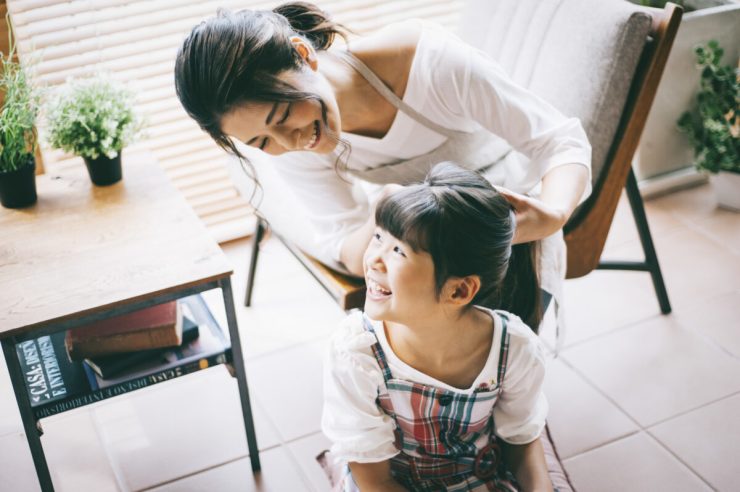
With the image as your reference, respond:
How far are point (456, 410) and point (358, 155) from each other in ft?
1.86

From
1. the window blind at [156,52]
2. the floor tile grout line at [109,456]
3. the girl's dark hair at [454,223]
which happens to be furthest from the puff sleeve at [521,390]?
the window blind at [156,52]

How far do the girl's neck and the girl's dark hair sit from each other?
0.25 ft

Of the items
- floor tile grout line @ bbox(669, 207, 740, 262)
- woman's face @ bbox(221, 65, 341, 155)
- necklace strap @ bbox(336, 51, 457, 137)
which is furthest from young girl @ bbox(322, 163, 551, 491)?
floor tile grout line @ bbox(669, 207, 740, 262)

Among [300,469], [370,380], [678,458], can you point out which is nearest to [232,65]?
[370,380]

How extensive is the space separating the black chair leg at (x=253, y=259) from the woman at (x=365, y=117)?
504 millimetres

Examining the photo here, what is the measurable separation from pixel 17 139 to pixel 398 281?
94cm

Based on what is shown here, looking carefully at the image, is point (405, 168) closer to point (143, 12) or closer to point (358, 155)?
point (358, 155)

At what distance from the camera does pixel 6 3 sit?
2.05 metres

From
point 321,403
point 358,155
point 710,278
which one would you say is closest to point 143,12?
point 358,155

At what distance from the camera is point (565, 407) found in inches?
75.1

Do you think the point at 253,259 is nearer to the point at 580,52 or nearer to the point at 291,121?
the point at 291,121

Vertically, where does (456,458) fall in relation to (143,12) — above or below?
below

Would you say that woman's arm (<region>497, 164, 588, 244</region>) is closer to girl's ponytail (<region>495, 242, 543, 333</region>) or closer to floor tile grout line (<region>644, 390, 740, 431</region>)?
girl's ponytail (<region>495, 242, 543, 333</region>)

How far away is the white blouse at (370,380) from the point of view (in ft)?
4.15
